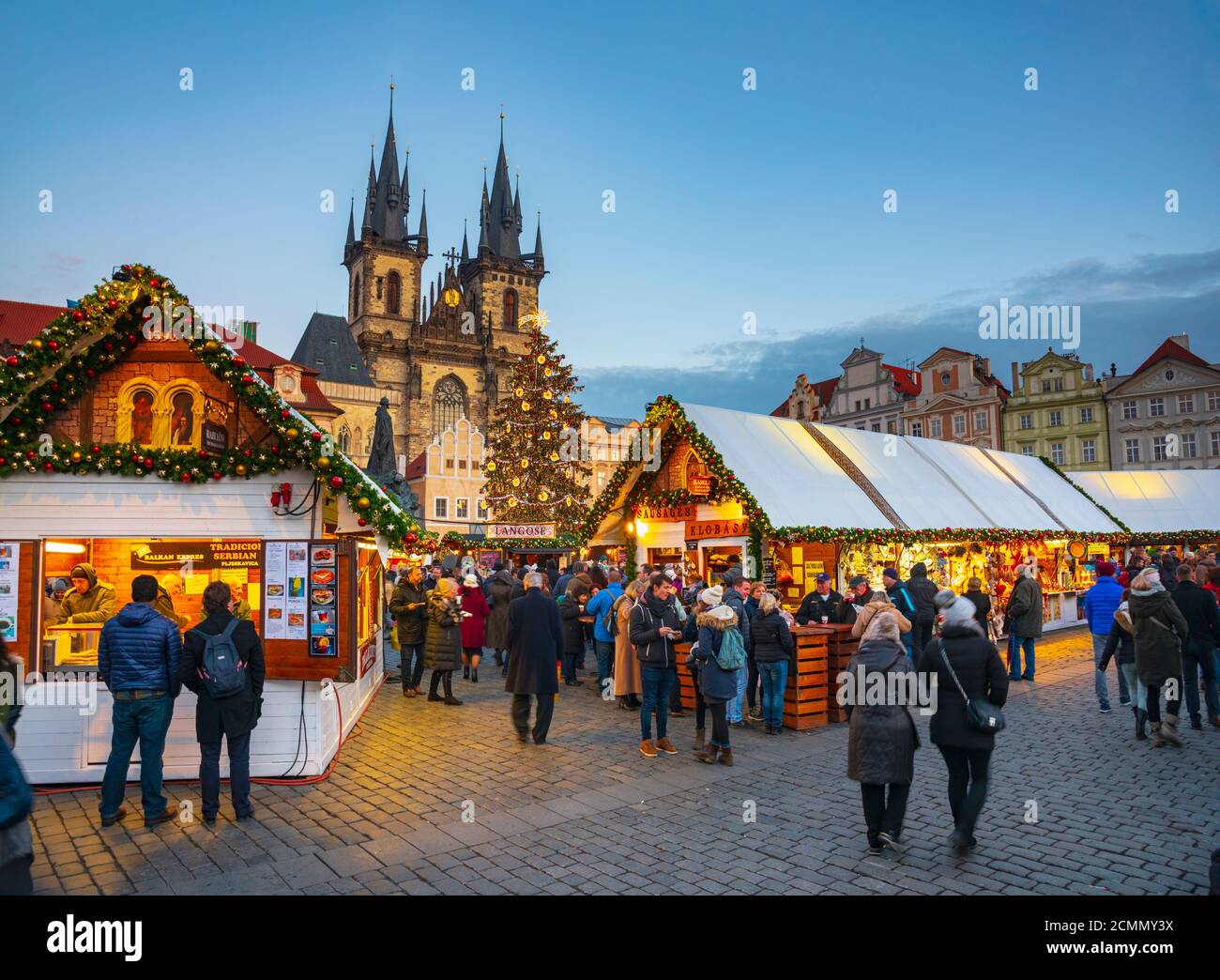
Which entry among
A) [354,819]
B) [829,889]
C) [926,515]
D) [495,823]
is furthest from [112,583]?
[926,515]

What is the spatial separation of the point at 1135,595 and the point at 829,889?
17.3 ft

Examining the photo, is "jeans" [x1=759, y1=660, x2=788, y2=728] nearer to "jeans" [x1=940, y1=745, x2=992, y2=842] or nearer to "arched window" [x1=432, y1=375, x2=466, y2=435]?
"jeans" [x1=940, y1=745, x2=992, y2=842]

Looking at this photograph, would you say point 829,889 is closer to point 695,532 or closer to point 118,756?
point 118,756

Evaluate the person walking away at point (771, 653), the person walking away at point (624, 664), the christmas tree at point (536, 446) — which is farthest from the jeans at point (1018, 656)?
the christmas tree at point (536, 446)

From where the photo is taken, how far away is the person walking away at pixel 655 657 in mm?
7676

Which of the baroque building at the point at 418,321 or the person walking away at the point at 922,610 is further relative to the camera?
the baroque building at the point at 418,321

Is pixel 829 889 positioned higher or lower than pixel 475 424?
lower

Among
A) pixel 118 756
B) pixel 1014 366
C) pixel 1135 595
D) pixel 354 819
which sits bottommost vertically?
pixel 354 819

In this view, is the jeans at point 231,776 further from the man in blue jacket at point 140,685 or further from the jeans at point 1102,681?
the jeans at point 1102,681

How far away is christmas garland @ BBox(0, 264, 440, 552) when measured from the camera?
7.00 m

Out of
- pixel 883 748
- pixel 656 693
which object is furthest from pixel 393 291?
pixel 883 748

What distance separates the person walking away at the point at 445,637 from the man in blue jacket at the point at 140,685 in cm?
451
